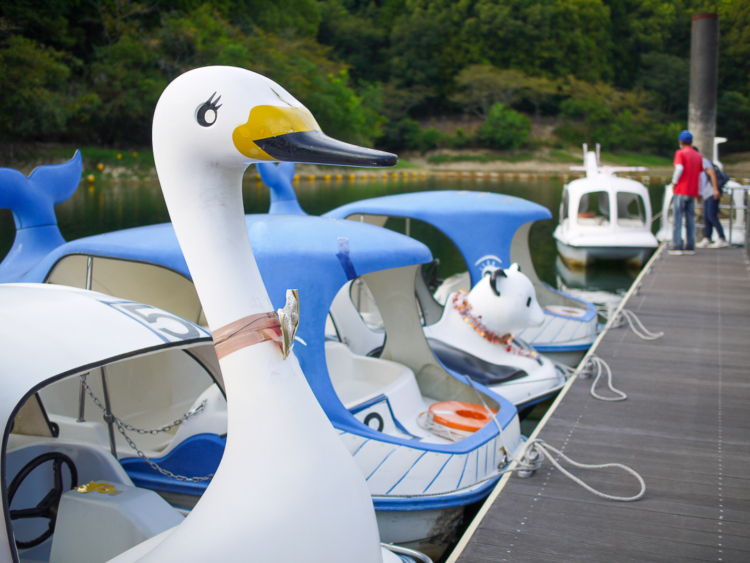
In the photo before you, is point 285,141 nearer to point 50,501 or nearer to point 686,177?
→ point 50,501

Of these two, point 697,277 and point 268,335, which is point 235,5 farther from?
point 268,335

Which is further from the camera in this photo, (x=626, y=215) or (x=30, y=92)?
(x=30, y=92)

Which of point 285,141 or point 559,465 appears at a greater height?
point 285,141

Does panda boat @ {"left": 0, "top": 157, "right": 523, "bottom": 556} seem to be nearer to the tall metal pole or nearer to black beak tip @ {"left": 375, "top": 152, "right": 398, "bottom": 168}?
black beak tip @ {"left": 375, "top": 152, "right": 398, "bottom": 168}

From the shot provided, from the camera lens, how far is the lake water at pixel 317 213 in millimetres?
12156

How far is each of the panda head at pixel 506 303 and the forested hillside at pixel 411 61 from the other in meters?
24.7

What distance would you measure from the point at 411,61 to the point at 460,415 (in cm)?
4774

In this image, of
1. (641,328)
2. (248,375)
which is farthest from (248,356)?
(641,328)

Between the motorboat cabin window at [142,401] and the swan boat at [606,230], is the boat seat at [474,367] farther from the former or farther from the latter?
the swan boat at [606,230]

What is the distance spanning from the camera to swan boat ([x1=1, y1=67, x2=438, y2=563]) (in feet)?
5.78

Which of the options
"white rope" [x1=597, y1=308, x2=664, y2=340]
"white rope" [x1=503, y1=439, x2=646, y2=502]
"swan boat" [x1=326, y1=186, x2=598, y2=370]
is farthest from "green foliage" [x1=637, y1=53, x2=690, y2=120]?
"white rope" [x1=503, y1=439, x2=646, y2=502]

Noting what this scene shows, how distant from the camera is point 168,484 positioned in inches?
132

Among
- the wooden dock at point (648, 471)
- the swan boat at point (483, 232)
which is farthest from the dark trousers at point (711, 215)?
the wooden dock at point (648, 471)

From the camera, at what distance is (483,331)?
206 inches
